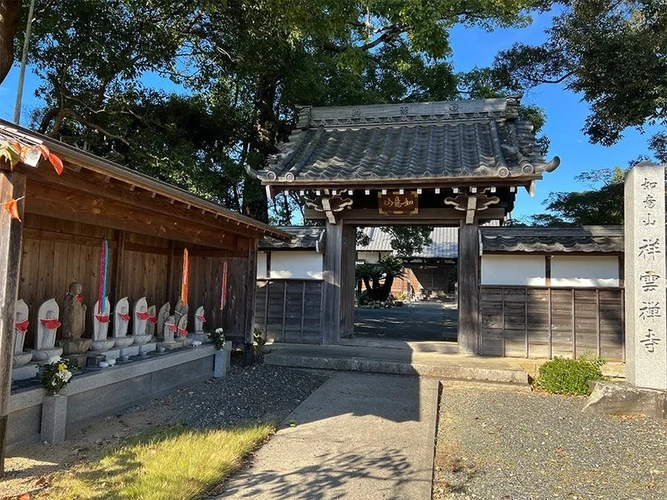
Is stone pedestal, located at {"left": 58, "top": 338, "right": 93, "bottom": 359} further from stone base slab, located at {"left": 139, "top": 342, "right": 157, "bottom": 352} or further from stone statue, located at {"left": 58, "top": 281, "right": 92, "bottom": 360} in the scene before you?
stone base slab, located at {"left": 139, "top": 342, "right": 157, "bottom": 352}

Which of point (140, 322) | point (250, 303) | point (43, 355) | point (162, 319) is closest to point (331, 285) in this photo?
point (250, 303)

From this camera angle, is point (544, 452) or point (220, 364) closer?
point (544, 452)

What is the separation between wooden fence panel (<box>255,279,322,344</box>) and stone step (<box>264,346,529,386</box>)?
0.76 metres

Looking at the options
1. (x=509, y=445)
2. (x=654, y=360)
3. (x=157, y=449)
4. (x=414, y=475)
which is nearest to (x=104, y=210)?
(x=157, y=449)

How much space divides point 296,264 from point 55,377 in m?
5.56

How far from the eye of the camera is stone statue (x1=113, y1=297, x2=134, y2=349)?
5852 millimetres

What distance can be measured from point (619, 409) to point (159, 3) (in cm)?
1057

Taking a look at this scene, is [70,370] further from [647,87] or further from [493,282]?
[647,87]

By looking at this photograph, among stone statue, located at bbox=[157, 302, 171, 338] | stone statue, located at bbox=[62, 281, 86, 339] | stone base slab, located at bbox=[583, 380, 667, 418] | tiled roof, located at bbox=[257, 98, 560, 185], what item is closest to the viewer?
stone statue, located at bbox=[62, 281, 86, 339]

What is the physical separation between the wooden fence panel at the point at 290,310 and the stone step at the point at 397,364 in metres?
0.76

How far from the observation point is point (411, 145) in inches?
380

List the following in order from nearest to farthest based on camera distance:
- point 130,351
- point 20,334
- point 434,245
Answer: point 20,334 < point 130,351 < point 434,245

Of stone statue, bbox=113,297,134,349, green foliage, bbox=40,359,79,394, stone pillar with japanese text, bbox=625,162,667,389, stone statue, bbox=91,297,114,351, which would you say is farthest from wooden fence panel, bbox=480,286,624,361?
green foliage, bbox=40,359,79,394

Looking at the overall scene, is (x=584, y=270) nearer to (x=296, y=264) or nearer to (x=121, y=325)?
(x=296, y=264)
